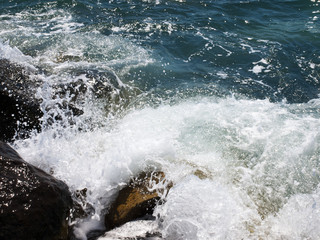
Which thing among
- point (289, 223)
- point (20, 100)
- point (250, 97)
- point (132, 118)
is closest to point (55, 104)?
point (20, 100)

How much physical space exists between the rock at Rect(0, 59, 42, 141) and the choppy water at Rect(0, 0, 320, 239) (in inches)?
8.3

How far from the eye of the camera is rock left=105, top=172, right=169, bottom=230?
3.30 meters

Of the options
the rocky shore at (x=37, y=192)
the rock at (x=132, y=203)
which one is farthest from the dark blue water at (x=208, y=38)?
the rock at (x=132, y=203)

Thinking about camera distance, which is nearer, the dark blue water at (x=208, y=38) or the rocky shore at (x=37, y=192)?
the rocky shore at (x=37, y=192)

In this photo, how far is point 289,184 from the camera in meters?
4.13

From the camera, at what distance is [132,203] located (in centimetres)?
339

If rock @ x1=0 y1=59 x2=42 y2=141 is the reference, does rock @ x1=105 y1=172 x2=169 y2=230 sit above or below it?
below

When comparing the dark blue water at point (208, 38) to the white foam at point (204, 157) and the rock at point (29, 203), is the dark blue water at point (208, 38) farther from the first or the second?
the rock at point (29, 203)

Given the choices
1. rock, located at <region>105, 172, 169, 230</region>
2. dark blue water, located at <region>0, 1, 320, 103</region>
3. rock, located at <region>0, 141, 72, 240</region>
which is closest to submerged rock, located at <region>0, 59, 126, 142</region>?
rock, located at <region>0, 141, 72, 240</region>

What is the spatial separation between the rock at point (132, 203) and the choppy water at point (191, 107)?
0.46 feet

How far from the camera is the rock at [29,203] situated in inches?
91.7

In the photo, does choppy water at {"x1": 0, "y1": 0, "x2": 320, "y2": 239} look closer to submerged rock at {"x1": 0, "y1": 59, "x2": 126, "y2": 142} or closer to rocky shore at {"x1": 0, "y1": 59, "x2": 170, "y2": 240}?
submerged rock at {"x1": 0, "y1": 59, "x2": 126, "y2": 142}

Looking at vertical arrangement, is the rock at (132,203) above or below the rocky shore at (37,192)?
below

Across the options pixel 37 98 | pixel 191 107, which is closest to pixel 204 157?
pixel 191 107
